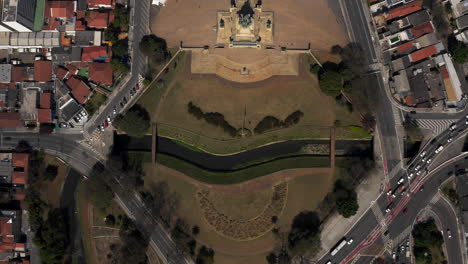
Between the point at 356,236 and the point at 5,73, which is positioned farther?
the point at 5,73

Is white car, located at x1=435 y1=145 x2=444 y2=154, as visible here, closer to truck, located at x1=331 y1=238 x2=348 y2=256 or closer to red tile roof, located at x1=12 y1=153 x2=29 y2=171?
truck, located at x1=331 y1=238 x2=348 y2=256

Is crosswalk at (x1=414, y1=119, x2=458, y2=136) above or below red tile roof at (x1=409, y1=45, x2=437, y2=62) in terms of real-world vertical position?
below

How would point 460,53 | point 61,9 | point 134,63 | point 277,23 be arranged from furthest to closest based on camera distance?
point 134,63, point 61,9, point 277,23, point 460,53

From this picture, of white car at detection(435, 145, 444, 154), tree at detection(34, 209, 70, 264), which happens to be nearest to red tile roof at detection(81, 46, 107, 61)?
tree at detection(34, 209, 70, 264)

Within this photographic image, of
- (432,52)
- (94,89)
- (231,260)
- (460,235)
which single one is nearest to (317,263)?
(231,260)

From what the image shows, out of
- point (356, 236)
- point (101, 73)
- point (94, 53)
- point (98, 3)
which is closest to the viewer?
point (356, 236)

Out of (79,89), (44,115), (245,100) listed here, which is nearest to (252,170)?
(245,100)

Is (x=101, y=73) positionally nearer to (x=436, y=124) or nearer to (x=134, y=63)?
(x=134, y=63)
